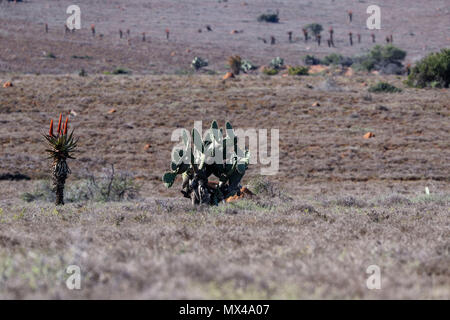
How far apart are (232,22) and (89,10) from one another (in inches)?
1035

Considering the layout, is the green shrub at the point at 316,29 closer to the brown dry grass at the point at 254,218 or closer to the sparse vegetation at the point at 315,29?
the sparse vegetation at the point at 315,29

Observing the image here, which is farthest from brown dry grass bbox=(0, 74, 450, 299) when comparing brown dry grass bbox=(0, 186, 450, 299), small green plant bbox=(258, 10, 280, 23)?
small green plant bbox=(258, 10, 280, 23)

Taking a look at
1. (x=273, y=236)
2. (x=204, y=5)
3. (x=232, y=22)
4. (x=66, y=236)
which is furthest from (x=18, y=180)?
(x=204, y=5)

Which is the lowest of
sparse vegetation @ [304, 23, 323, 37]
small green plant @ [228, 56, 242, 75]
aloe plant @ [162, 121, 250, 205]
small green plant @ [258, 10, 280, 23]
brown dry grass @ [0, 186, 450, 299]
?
brown dry grass @ [0, 186, 450, 299]

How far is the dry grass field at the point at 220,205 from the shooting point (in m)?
5.00

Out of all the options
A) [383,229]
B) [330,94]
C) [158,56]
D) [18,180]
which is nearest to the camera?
[383,229]

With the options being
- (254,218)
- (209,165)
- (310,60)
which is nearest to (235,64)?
(310,60)

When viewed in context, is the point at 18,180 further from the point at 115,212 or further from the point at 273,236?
the point at 273,236

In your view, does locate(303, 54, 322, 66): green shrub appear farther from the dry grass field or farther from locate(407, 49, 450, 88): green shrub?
locate(407, 49, 450, 88): green shrub

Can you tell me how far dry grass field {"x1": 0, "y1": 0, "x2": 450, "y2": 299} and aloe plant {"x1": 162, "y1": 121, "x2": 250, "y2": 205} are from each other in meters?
0.74

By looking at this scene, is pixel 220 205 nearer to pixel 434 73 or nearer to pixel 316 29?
pixel 434 73

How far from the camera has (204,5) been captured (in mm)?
103938

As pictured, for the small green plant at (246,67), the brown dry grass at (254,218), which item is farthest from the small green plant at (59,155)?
the small green plant at (246,67)

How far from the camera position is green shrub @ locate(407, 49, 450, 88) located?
3900 centimetres
